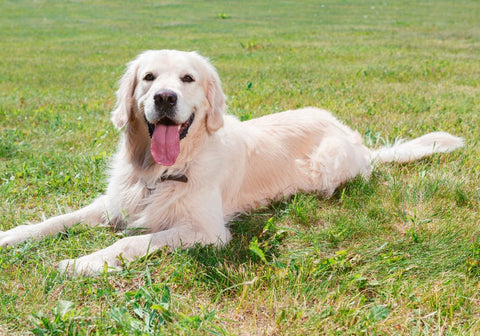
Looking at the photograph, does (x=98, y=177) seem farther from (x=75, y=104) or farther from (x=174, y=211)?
(x=75, y=104)

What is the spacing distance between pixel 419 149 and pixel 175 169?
2439 mm

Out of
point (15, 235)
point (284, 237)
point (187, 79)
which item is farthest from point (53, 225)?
point (284, 237)

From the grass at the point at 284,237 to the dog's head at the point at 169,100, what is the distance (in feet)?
2.41

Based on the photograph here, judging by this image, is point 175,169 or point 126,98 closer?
point 175,169

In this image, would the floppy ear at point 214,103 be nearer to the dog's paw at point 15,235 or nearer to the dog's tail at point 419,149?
the dog's paw at point 15,235

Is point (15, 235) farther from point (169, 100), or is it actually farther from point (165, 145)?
point (169, 100)

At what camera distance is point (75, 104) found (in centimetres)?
718

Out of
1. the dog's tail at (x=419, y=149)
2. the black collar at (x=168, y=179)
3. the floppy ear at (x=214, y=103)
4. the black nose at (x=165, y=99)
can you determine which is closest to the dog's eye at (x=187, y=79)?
the floppy ear at (x=214, y=103)

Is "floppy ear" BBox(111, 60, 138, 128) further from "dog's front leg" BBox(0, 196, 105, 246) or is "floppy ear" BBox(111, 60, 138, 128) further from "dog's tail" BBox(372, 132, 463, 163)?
"dog's tail" BBox(372, 132, 463, 163)

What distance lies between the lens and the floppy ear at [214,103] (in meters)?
3.38

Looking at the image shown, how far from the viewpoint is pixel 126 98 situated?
338 cm

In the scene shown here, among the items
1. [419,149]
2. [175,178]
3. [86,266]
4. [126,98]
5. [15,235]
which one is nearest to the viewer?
[86,266]

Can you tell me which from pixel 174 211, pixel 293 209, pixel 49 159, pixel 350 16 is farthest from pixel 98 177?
pixel 350 16

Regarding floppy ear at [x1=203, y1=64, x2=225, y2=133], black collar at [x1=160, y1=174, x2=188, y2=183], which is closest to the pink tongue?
black collar at [x1=160, y1=174, x2=188, y2=183]
